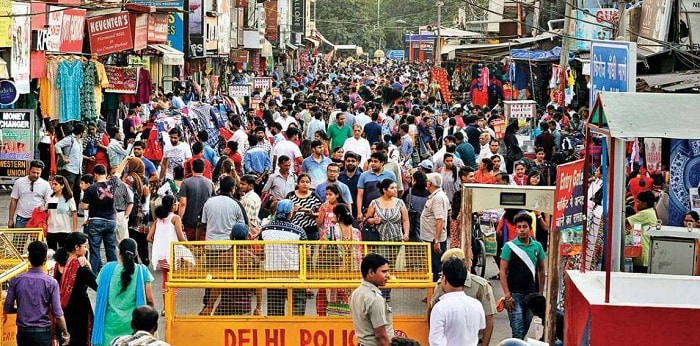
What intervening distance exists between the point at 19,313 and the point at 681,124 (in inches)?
202

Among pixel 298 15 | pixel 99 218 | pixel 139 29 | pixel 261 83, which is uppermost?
pixel 298 15

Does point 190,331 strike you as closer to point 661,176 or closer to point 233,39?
point 661,176

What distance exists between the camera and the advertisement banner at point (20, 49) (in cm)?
2350

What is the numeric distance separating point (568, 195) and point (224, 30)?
46.5m

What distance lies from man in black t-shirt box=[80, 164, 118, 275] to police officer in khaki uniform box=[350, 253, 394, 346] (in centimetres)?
645

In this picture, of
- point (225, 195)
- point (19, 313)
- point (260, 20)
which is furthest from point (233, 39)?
point (19, 313)

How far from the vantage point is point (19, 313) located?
1045 centimetres

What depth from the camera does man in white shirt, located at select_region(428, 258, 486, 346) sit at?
892 cm

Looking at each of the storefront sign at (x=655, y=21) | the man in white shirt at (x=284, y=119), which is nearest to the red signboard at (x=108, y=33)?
the man in white shirt at (x=284, y=119)

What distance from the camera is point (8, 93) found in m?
22.6

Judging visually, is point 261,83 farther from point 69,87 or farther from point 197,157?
point 197,157

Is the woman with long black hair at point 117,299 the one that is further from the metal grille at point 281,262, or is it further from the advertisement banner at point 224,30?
the advertisement banner at point 224,30

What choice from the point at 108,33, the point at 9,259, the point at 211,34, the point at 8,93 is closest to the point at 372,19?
the point at 211,34

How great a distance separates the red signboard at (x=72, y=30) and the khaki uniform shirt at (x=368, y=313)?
62.1ft
